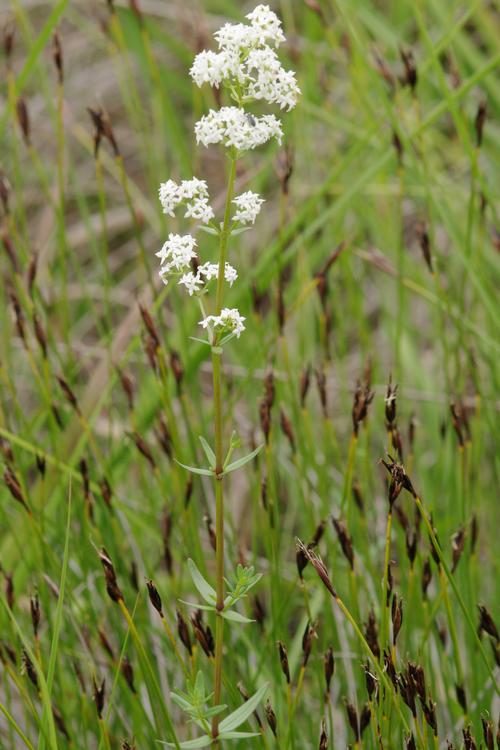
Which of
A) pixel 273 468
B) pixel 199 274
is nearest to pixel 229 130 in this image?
pixel 199 274

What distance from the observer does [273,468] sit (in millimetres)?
2117

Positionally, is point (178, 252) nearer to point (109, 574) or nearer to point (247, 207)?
point (247, 207)

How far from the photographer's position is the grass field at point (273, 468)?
1.64 metres

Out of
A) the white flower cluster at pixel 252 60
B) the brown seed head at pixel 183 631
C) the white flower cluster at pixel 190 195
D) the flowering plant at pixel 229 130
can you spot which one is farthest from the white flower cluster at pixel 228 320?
the brown seed head at pixel 183 631

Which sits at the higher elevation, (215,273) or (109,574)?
(215,273)

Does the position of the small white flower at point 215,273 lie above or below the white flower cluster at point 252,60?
below

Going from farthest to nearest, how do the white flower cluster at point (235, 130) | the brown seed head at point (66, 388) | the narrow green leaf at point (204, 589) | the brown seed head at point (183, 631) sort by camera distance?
the brown seed head at point (66, 388) < the brown seed head at point (183, 631) < the narrow green leaf at point (204, 589) < the white flower cluster at point (235, 130)

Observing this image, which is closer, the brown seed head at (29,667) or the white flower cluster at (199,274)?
the white flower cluster at (199,274)

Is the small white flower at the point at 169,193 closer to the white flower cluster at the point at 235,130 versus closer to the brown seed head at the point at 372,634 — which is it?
the white flower cluster at the point at 235,130

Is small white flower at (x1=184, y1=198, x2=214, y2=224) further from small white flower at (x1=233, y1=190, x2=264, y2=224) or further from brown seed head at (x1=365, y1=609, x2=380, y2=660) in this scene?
brown seed head at (x1=365, y1=609, x2=380, y2=660)

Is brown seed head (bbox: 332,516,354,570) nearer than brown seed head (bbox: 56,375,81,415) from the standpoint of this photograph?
Yes

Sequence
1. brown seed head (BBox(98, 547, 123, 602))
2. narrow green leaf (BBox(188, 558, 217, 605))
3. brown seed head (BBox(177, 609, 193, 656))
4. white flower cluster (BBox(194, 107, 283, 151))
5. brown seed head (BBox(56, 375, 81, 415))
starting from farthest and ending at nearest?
brown seed head (BBox(56, 375, 81, 415)), brown seed head (BBox(177, 609, 193, 656)), narrow green leaf (BBox(188, 558, 217, 605)), brown seed head (BBox(98, 547, 123, 602)), white flower cluster (BBox(194, 107, 283, 151))

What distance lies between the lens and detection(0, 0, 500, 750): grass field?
1644mm

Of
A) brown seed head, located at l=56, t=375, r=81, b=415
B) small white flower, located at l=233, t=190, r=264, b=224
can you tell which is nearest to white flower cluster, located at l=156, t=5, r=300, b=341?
small white flower, located at l=233, t=190, r=264, b=224
